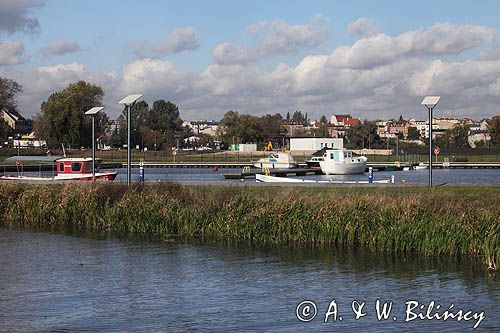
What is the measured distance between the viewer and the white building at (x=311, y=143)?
483 ft

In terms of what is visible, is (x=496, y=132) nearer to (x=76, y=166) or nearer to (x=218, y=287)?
(x=76, y=166)

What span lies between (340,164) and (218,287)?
67198 mm

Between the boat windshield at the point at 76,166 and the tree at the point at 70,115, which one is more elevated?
the tree at the point at 70,115

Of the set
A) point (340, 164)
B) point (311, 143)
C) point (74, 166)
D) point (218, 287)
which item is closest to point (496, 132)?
point (311, 143)

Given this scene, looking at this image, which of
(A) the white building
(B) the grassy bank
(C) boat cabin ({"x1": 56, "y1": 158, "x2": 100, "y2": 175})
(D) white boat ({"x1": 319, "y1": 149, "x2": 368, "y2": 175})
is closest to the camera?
(B) the grassy bank

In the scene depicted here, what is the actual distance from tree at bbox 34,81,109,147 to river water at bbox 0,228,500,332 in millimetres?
106643

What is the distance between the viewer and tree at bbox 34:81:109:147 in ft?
438

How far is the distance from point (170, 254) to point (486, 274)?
1071cm

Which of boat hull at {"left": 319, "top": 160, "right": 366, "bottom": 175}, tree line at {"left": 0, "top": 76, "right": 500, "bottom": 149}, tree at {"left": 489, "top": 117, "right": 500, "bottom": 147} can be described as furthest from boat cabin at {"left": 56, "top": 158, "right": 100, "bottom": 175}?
tree at {"left": 489, "top": 117, "right": 500, "bottom": 147}

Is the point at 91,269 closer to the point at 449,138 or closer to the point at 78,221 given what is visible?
the point at 78,221

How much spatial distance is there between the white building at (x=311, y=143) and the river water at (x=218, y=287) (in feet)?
391

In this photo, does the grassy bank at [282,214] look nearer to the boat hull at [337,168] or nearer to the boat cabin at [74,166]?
the boat cabin at [74,166]

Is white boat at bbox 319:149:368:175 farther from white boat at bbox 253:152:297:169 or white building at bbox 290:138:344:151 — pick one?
white building at bbox 290:138:344:151

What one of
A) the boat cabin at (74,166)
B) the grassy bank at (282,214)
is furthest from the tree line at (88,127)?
the grassy bank at (282,214)
